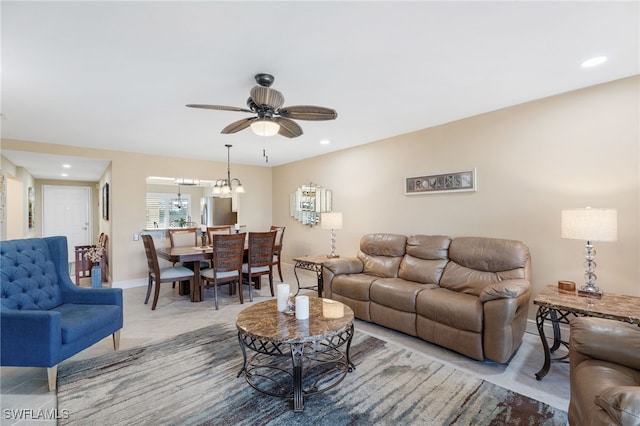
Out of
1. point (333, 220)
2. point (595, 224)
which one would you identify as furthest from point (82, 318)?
point (595, 224)

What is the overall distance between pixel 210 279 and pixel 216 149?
225cm

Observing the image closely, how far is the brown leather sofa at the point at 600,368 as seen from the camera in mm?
1071

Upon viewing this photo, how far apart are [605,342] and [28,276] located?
4049 millimetres

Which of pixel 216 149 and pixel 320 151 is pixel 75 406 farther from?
pixel 320 151

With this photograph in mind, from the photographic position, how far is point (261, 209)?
6863 mm

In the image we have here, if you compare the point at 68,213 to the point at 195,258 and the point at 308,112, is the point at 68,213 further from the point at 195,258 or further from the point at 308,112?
the point at 308,112

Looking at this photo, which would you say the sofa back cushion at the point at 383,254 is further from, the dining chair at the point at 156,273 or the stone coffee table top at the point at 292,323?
the dining chair at the point at 156,273

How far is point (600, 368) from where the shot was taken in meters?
1.43

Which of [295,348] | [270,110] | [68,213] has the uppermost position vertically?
[270,110]

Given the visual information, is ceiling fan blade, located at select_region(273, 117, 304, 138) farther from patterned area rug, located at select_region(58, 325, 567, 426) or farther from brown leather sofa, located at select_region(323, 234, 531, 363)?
patterned area rug, located at select_region(58, 325, 567, 426)

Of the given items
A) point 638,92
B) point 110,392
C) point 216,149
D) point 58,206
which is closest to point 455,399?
point 110,392

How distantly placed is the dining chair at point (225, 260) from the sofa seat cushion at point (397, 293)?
1981 millimetres

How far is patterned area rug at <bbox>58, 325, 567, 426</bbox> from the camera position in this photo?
1803 millimetres

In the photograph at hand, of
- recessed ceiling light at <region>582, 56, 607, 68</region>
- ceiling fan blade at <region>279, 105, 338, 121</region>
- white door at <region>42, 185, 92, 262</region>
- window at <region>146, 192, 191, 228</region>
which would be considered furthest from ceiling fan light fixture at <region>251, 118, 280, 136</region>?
white door at <region>42, 185, 92, 262</region>
